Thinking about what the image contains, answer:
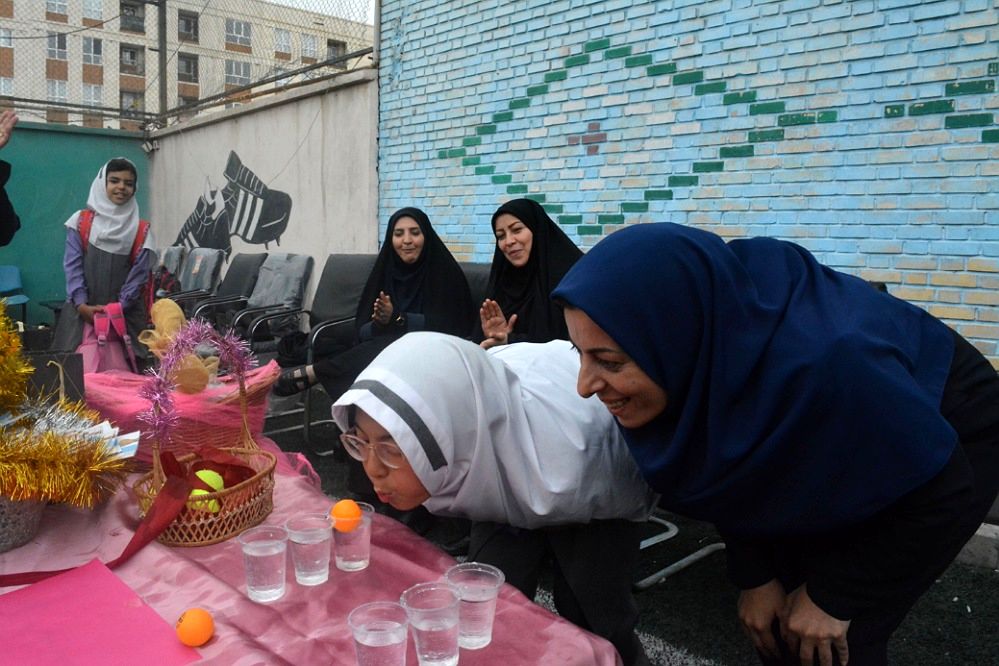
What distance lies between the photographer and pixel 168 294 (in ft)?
21.4

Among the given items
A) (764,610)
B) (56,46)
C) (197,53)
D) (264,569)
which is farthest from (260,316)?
(56,46)

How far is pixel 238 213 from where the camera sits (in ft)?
26.1

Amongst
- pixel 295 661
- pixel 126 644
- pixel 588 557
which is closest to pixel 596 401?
pixel 588 557

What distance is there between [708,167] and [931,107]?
1046 millimetres

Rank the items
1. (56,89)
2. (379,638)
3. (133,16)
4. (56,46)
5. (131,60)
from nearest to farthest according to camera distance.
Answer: (379,638) → (133,16) → (56,89) → (56,46) → (131,60)

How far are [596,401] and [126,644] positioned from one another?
0.89m

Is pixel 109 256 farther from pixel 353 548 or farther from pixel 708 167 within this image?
pixel 353 548

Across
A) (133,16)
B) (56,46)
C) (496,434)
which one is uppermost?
(56,46)

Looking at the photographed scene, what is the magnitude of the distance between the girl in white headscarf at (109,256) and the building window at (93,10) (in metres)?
14.4

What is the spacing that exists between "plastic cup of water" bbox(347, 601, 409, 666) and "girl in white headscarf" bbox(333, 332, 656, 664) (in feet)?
0.79

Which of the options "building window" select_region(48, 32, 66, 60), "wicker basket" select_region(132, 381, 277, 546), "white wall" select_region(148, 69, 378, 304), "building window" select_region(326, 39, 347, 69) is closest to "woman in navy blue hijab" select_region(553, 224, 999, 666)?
"wicker basket" select_region(132, 381, 277, 546)

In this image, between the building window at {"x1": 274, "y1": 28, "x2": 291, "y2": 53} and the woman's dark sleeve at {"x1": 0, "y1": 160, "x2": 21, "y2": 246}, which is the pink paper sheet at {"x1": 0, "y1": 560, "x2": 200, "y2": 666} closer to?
the woman's dark sleeve at {"x1": 0, "y1": 160, "x2": 21, "y2": 246}

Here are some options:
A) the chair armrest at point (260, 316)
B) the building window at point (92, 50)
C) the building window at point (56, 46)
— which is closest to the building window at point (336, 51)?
the chair armrest at point (260, 316)

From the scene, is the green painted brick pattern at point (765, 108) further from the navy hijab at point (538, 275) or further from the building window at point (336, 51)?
the building window at point (336, 51)
